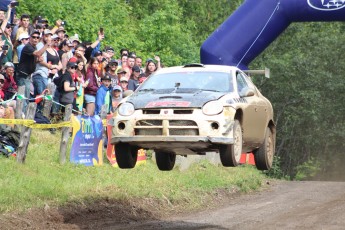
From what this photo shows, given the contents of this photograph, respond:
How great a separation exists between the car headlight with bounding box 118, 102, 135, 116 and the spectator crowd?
13.5ft

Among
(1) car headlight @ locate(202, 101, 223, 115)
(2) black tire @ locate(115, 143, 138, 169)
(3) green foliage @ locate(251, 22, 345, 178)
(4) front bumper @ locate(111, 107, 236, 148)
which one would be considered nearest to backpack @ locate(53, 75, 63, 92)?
(2) black tire @ locate(115, 143, 138, 169)

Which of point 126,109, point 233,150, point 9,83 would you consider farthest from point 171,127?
point 9,83

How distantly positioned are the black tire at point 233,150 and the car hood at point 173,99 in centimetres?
62

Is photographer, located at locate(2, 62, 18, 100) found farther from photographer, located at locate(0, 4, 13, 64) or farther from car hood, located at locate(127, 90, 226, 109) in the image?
car hood, located at locate(127, 90, 226, 109)

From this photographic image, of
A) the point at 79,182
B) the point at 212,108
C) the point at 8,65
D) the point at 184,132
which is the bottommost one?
the point at 79,182

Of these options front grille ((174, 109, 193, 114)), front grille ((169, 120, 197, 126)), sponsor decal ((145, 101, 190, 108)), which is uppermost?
sponsor decal ((145, 101, 190, 108))

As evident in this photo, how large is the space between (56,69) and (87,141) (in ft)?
5.80

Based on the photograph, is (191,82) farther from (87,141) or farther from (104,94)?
(104,94)

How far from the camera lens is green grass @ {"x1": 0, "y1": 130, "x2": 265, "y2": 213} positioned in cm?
1625

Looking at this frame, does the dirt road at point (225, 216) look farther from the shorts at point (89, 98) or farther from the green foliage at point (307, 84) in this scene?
the green foliage at point (307, 84)

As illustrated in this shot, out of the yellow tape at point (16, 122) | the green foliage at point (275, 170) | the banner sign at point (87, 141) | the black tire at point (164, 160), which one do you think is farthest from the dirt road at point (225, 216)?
the green foliage at point (275, 170)

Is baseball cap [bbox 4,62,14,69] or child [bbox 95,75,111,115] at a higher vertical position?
baseball cap [bbox 4,62,14,69]

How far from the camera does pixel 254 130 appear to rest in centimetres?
1522

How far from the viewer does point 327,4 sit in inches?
719
